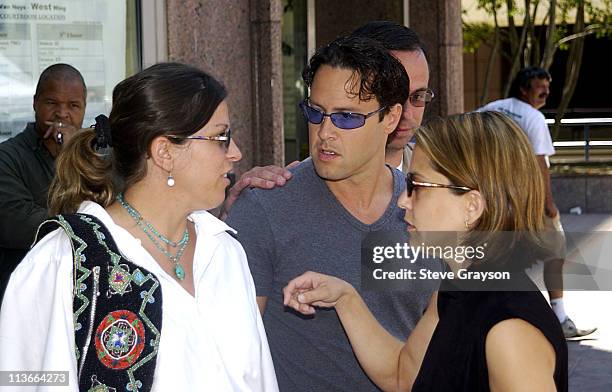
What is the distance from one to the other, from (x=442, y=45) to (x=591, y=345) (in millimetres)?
4221

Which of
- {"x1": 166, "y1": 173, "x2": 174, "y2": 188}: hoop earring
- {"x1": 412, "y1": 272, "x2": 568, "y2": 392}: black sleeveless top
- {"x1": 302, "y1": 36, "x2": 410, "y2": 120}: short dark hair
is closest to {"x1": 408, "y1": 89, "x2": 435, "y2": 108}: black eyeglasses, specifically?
{"x1": 302, "y1": 36, "x2": 410, "y2": 120}: short dark hair

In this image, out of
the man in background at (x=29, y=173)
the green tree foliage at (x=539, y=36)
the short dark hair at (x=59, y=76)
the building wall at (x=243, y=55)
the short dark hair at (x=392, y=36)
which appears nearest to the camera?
the short dark hair at (x=392, y=36)

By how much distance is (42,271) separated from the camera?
107 inches

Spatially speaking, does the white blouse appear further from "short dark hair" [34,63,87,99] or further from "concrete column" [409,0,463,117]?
"concrete column" [409,0,463,117]

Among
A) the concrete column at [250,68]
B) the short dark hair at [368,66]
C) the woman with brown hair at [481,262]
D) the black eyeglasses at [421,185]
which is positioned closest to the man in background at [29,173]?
the short dark hair at [368,66]

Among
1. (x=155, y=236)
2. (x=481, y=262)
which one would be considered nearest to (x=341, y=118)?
(x=155, y=236)

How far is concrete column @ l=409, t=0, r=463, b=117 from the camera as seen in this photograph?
11289 millimetres

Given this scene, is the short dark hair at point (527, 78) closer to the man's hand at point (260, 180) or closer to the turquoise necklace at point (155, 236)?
the man's hand at point (260, 180)

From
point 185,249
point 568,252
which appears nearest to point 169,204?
point 185,249

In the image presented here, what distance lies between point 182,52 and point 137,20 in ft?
1.20

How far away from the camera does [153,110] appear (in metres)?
3.00

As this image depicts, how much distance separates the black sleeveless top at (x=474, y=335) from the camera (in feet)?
8.28

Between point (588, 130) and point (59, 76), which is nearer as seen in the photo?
point (59, 76)

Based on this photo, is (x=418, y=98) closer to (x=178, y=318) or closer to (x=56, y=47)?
(x=178, y=318)
